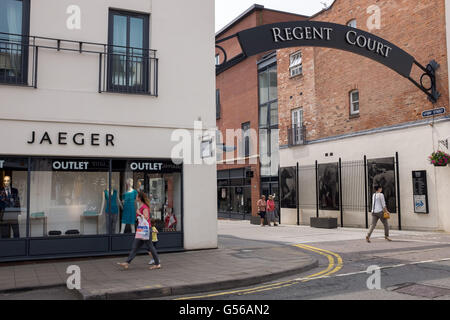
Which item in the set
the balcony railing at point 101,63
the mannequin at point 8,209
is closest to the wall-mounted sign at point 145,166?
the balcony railing at point 101,63

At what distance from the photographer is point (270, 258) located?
34.1ft

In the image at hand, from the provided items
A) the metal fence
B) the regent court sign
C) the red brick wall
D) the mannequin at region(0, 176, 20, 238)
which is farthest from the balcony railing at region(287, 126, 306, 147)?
the mannequin at region(0, 176, 20, 238)

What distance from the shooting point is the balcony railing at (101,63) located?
1034 centimetres

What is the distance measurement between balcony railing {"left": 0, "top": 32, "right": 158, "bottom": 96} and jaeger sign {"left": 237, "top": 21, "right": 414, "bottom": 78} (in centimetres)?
287

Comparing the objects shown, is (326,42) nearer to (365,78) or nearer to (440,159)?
(440,159)

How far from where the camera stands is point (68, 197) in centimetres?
1092

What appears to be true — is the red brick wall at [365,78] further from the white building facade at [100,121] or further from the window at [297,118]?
the white building facade at [100,121]

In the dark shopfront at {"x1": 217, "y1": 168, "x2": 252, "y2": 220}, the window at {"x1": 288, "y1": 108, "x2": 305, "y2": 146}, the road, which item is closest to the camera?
the road

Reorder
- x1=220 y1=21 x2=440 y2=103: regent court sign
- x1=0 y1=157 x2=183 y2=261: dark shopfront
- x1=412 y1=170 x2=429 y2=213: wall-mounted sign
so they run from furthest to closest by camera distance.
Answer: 1. x1=412 y1=170 x2=429 y2=213: wall-mounted sign
2. x1=220 y1=21 x2=440 y2=103: regent court sign
3. x1=0 y1=157 x2=183 y2=261: dark shopfront

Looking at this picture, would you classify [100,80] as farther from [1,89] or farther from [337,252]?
[337,252]

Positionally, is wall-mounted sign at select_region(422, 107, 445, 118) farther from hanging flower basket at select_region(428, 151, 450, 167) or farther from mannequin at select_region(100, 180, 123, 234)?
mannequin at select_region(100, 180, 123, 234)

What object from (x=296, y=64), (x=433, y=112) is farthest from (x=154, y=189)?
(x=296, y=64)

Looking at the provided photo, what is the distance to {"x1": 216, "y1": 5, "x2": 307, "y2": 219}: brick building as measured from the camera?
1059 inches
